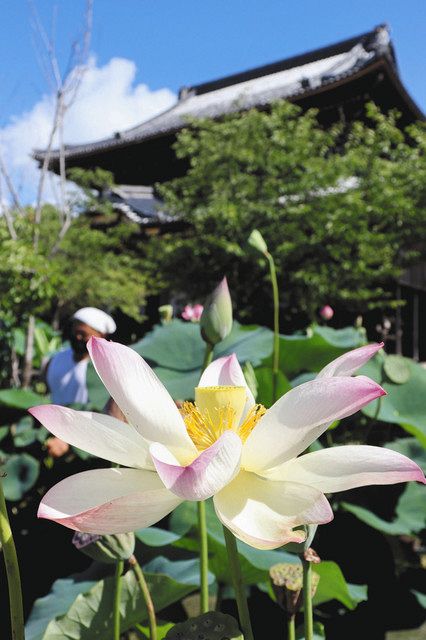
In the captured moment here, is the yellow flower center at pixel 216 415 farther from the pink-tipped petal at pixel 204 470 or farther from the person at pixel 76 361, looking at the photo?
the person at pixel 76 361

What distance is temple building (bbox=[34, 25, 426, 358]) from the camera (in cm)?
894

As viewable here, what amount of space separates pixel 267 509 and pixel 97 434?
92 mm

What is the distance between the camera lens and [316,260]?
248 inches

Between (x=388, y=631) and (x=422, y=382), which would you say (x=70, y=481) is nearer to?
(x=388, y=631)

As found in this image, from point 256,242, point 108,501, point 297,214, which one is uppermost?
point 297,214

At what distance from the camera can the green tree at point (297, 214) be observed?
20.2 ft

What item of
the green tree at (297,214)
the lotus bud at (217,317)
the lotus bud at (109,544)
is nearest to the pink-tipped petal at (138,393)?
the lotus bud at (109,544)

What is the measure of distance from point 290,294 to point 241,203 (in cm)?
105

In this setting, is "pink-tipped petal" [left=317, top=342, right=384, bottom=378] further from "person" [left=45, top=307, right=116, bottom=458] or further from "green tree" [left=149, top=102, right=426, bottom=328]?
"green tree" [left=149, top=102, right=426, bottom=328]

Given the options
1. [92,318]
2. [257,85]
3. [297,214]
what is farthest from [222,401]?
[257,85]

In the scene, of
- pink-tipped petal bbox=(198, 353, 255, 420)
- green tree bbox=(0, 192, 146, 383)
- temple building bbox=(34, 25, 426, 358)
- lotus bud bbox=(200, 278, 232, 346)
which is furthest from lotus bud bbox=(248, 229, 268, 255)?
temple building bbox=(34, 25, 426, 358)

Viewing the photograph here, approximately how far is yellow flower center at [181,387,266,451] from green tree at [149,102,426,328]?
5696mm

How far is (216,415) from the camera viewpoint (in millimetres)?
383

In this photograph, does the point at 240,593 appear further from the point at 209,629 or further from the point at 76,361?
the point at 76,361
